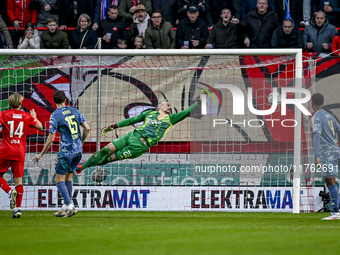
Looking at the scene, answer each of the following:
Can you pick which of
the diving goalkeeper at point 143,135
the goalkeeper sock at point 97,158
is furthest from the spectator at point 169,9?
the goalkeeper sock at point 97,158

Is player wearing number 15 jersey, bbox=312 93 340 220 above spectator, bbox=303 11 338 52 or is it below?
below

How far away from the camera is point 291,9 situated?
35.4ft

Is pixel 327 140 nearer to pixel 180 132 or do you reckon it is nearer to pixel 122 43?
pixel 180 132

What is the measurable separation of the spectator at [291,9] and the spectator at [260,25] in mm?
575

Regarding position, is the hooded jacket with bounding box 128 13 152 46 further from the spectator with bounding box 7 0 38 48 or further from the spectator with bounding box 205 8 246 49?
the spectator with bounding box 7 0 38 48

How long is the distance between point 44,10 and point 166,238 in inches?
309

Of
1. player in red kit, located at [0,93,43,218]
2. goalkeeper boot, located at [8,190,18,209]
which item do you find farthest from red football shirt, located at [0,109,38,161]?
goalkeeper boot, located at [8,190,18,209]

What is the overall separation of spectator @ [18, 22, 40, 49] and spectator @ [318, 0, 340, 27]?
20.9ft

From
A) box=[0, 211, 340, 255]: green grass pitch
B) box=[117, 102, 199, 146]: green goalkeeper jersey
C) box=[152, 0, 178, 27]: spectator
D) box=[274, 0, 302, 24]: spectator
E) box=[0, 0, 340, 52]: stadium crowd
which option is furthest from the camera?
box=[152, 0, 178, 27]: spectator

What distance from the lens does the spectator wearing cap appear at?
10.3 metres

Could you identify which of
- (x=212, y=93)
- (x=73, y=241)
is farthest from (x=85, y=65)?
(x=73, y=241)

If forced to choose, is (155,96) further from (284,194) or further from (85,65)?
(284,194)

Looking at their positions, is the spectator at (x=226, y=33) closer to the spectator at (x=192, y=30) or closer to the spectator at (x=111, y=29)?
the spectator at (x=192, y=30)

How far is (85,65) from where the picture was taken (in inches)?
365
